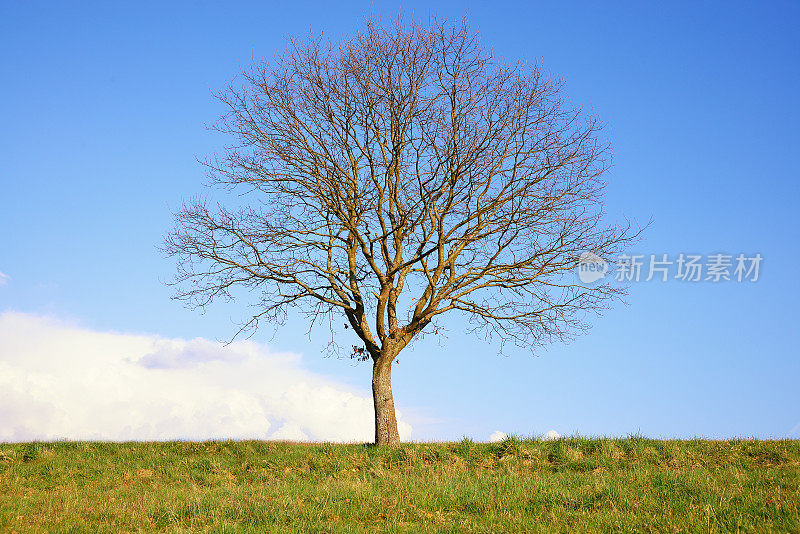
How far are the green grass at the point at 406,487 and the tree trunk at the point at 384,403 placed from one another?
Answer: 2.29 feet

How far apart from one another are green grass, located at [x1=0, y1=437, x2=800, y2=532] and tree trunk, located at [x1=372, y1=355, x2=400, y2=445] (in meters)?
0.70

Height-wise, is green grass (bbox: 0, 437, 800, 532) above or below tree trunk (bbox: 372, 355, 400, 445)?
below

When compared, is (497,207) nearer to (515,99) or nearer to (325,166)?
(515,99)

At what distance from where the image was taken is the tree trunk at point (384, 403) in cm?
1822

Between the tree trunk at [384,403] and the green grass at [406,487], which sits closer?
the green grass at [406,487]

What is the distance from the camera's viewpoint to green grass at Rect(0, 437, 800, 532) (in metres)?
9.82

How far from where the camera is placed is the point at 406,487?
1184 centimetres

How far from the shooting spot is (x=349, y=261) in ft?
62.6

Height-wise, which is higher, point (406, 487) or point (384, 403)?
point (384, 403)

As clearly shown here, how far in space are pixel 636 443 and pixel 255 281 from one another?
40.1 feet

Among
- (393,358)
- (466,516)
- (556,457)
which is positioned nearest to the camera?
(466,516)

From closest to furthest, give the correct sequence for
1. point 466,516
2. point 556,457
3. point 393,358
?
point 466,516
point 556,457
point 393,358

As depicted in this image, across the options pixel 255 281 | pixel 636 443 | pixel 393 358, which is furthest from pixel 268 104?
pixel 636 443

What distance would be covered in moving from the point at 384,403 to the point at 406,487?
658 centimetres
